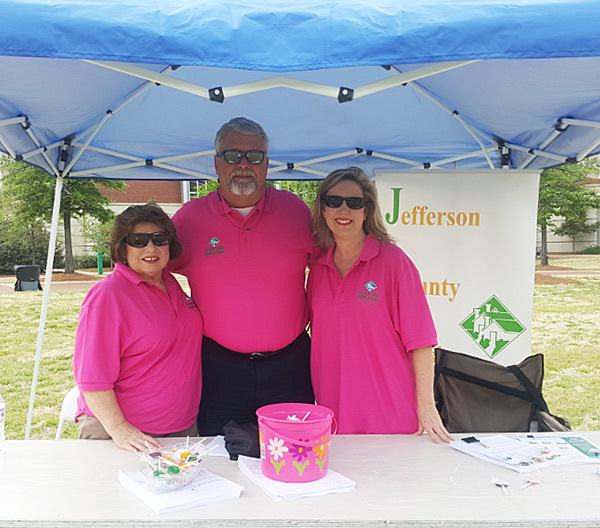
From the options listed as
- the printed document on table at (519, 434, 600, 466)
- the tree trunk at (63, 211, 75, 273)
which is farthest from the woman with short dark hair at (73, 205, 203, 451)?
the tree trunk at (63, 211, 75, 273)

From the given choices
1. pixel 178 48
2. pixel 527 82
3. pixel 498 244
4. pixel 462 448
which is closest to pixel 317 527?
pixel 462 448

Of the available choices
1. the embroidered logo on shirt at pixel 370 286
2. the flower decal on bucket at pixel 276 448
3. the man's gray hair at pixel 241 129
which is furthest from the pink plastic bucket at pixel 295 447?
the man's gray hair at pixel 241 129

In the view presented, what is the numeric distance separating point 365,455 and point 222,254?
996mm

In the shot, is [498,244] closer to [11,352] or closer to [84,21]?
[84,21]

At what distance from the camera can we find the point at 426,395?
2.17 metres

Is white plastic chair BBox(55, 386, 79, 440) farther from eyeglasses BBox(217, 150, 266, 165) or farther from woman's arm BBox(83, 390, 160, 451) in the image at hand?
eyeglasses BBox(217, 150, 266, 165)

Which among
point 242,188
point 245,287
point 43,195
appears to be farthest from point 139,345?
→ point 43,195

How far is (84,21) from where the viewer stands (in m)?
1.58

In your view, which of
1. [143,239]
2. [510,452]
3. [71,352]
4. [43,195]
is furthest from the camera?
[43,195]

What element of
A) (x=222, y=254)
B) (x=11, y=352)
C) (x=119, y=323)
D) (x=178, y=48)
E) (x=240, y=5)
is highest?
(x=240, y=5)

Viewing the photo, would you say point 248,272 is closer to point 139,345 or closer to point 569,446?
point 139,345

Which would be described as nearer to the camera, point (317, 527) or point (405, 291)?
point (317, 527)

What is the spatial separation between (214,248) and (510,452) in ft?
4.36

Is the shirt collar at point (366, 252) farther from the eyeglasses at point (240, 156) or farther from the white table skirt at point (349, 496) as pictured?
the white table skirt at point (349, 496)
